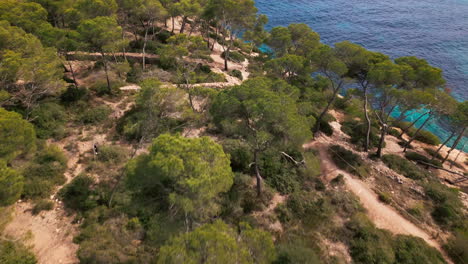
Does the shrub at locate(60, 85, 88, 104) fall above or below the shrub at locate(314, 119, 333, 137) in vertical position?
above

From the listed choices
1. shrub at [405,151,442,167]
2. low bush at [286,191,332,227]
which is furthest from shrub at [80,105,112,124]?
shrub at [405,151,442,167]

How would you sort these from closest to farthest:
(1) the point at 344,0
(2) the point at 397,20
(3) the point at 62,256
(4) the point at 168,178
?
1. (4) the point at 168,178
2. (3) the point at 62,256
3. (2) the point at 397,20
4. (1) the point at 344,0

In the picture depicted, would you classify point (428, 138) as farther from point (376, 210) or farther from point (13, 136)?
point (13, 136)

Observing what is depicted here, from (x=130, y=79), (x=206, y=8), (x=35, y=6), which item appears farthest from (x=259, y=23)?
(x=35, y=6)

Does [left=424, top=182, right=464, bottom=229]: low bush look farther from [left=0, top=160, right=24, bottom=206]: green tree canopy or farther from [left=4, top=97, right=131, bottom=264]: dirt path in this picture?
[left=0, top=160, right=24, bottom=206]: green tree canopy

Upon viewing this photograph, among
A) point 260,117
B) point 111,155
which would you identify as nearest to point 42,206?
point 111,155

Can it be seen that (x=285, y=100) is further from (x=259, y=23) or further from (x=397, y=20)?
(x=397, y=20)

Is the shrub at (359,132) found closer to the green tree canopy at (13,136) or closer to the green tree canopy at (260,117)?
the green tree canopy at (260,117)
